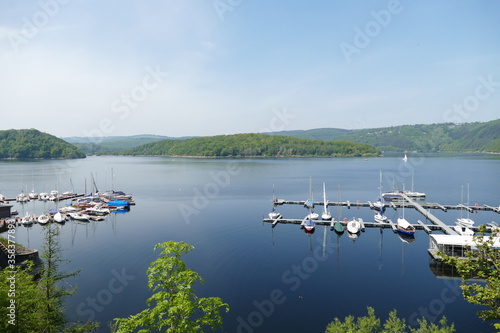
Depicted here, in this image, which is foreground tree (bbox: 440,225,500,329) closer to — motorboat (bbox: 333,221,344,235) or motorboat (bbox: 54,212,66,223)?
motorboat (bbox: 333,221,344,235)

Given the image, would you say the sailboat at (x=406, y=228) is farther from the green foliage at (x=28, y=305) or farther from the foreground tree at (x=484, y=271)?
the green foliage at (x=28, y=305)

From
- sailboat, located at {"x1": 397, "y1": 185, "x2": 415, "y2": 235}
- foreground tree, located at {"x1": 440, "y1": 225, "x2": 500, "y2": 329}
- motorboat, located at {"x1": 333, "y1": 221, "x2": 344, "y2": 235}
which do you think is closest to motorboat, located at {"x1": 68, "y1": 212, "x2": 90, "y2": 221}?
motorboat, located at {"x1": 333, "y1": 221, "x2": 344, "y2": 235}

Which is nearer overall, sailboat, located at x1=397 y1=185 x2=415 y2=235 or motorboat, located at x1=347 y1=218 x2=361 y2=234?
sailboat, located at x1=397 y1=185 x2=415 y2=235

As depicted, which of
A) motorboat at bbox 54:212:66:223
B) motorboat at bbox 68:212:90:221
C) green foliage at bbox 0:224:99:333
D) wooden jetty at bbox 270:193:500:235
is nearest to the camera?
green foliage at bbox 0:224:99:333

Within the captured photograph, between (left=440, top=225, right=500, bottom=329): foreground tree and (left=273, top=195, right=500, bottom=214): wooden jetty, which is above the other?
(left=440, top=225, right=500, bottom=329): foreground tree

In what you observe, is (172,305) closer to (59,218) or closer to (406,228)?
(406,228)
